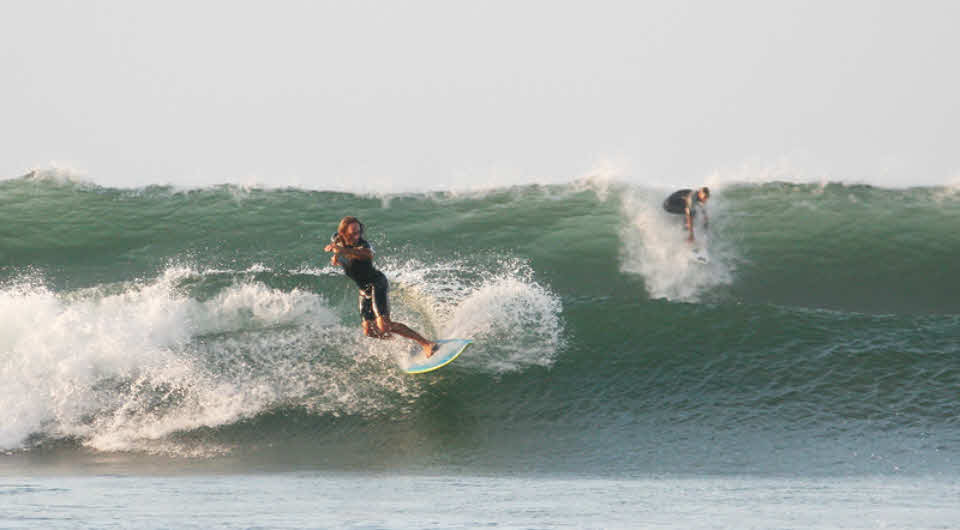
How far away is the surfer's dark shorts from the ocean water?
3.69 ft

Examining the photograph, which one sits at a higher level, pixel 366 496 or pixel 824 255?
pixel 824 255

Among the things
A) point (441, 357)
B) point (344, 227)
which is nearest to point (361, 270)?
point (344, 227)

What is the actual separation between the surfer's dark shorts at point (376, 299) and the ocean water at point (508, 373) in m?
1.12

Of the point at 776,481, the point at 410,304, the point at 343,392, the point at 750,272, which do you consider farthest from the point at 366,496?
the point at 750,272

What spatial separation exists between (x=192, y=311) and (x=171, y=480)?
190 inches

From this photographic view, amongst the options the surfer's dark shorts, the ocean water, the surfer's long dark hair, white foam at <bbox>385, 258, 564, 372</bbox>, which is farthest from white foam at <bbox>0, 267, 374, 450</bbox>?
the surfer's long dark hair

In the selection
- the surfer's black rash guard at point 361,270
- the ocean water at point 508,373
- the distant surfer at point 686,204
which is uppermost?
the distant surfer at point 686,204

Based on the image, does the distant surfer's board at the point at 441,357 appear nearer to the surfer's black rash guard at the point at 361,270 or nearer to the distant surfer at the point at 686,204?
the surfer's black rash guard at the point at 361,270

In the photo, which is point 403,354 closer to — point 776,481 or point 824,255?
point 776,481

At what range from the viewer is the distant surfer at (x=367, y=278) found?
26.1ft

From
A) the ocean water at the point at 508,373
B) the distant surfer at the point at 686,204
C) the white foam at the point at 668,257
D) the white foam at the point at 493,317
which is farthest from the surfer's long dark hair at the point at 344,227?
the distant surfer at the point at 686,204

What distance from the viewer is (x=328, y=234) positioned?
15578 mm

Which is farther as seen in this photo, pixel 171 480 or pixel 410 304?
pixel 410 304

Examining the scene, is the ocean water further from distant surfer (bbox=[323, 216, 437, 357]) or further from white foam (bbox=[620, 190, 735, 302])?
distant surfer (bbox=[323, 216, 437, 357])
